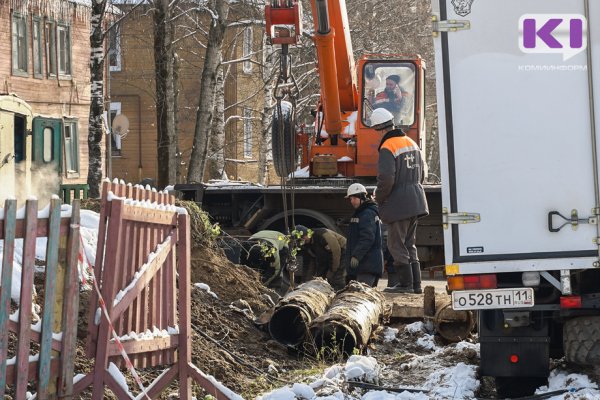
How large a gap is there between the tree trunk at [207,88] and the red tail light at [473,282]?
19.8 m

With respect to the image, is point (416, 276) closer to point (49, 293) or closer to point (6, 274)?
point (49, 293)

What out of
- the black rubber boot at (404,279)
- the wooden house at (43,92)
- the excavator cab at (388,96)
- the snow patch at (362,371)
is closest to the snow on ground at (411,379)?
the snow patch at (362,371)

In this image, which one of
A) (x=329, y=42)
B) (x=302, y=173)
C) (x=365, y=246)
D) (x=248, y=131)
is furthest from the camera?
(x=248, y=131)

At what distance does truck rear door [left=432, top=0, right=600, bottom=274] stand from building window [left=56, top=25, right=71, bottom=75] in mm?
29219

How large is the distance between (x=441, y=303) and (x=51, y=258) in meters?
6.90

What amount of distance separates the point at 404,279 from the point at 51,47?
22.9m

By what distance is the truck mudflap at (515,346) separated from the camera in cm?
900

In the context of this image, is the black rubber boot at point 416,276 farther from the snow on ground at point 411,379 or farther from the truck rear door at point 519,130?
the truck rear door at point 519,130

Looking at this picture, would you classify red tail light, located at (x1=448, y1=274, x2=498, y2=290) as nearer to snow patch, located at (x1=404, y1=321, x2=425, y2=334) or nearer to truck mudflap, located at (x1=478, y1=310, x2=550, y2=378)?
truck mudflap, located at (x1=478, y1=310, x2=550, y2=378)

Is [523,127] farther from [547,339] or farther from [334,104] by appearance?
[334,104]

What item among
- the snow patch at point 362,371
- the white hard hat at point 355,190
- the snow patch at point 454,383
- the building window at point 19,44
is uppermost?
the building window at point 19,44

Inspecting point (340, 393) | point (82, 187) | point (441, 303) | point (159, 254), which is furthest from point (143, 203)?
point (82, 187)

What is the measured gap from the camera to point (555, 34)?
863cm

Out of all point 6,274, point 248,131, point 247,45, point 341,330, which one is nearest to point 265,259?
point 341,330
